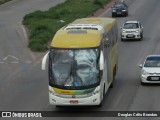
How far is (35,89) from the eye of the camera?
2916cm

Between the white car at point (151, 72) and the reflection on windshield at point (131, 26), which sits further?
the reflection on windshield at point (131, 26)

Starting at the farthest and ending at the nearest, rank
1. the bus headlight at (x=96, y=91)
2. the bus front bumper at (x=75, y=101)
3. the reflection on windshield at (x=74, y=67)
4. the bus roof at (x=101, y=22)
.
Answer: the bus roof at (x=101, y=22), the bus headlight at (x=96, y=91), the reflection on windshield at (x=74, y=67), the bus front bumper at (x=75, y=101)

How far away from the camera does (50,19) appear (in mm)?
59844

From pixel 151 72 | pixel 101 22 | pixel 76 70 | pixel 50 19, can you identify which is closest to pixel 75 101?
pixel 76 70

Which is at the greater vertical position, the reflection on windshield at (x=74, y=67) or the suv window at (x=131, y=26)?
the reflection on windshield at (x=74, y=67)

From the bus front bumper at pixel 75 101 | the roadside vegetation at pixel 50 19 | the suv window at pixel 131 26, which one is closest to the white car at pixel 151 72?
the bus front bumper at pixel 75 101

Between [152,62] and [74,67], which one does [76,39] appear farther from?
[152,62]

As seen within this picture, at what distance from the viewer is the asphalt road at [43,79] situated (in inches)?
977

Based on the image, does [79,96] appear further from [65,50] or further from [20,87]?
[20,87]

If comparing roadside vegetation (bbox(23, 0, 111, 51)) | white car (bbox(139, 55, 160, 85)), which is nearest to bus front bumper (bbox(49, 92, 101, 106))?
white car (bbox(139, 55, 160, 85))

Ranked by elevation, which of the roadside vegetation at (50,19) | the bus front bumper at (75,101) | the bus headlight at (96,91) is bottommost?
the roadside vegetation at (50,19)

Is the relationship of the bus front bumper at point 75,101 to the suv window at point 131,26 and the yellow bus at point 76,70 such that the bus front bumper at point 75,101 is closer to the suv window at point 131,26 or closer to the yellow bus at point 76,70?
the yellow bus at point 76,70

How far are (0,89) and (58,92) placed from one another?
7.54 meters

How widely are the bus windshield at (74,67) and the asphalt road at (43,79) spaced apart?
1.51m
